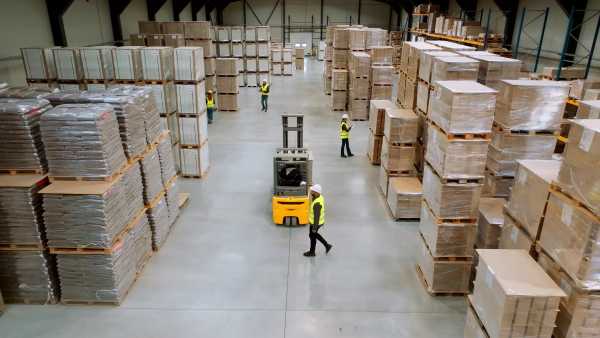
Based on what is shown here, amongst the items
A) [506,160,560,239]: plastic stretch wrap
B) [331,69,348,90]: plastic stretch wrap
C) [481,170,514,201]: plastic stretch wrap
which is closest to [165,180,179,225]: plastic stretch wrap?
[481,170,514,201]: plastic stretch wrap

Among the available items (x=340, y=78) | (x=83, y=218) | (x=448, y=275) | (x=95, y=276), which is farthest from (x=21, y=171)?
(x=340, y=78)

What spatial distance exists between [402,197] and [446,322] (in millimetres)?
3206

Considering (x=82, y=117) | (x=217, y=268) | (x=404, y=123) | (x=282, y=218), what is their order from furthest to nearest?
(x=404, y=123) < (x=282, y=218) < (x=217, y=268) < (x=82, y=117)

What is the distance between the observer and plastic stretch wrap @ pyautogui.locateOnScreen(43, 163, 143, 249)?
18.5ft

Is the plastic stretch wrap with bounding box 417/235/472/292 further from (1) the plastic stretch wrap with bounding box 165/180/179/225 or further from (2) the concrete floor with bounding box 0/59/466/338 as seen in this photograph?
(1) the plastic stretch wrap with bounding box 165/180/179/225

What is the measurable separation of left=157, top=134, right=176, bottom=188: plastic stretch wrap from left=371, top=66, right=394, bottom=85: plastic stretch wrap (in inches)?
367

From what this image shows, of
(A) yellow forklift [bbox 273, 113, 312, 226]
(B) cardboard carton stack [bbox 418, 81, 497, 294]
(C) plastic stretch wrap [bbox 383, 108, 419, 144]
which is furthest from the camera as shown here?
(C) plastic stretch wrap [bbox 383, 108, 419, 144]

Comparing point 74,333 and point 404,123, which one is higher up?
point 404,123

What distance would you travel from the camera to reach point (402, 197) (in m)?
8.67

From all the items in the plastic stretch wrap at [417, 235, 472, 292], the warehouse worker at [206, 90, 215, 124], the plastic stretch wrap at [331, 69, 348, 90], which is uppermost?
the plastic stretch wrap at [331, 69, 348, 90]

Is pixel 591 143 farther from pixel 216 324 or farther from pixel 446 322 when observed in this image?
pixel 216 324

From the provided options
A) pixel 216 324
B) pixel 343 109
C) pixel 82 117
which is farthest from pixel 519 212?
pixel 343 109

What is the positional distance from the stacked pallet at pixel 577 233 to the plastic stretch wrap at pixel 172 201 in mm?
6640

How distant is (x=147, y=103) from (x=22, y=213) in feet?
8.84
